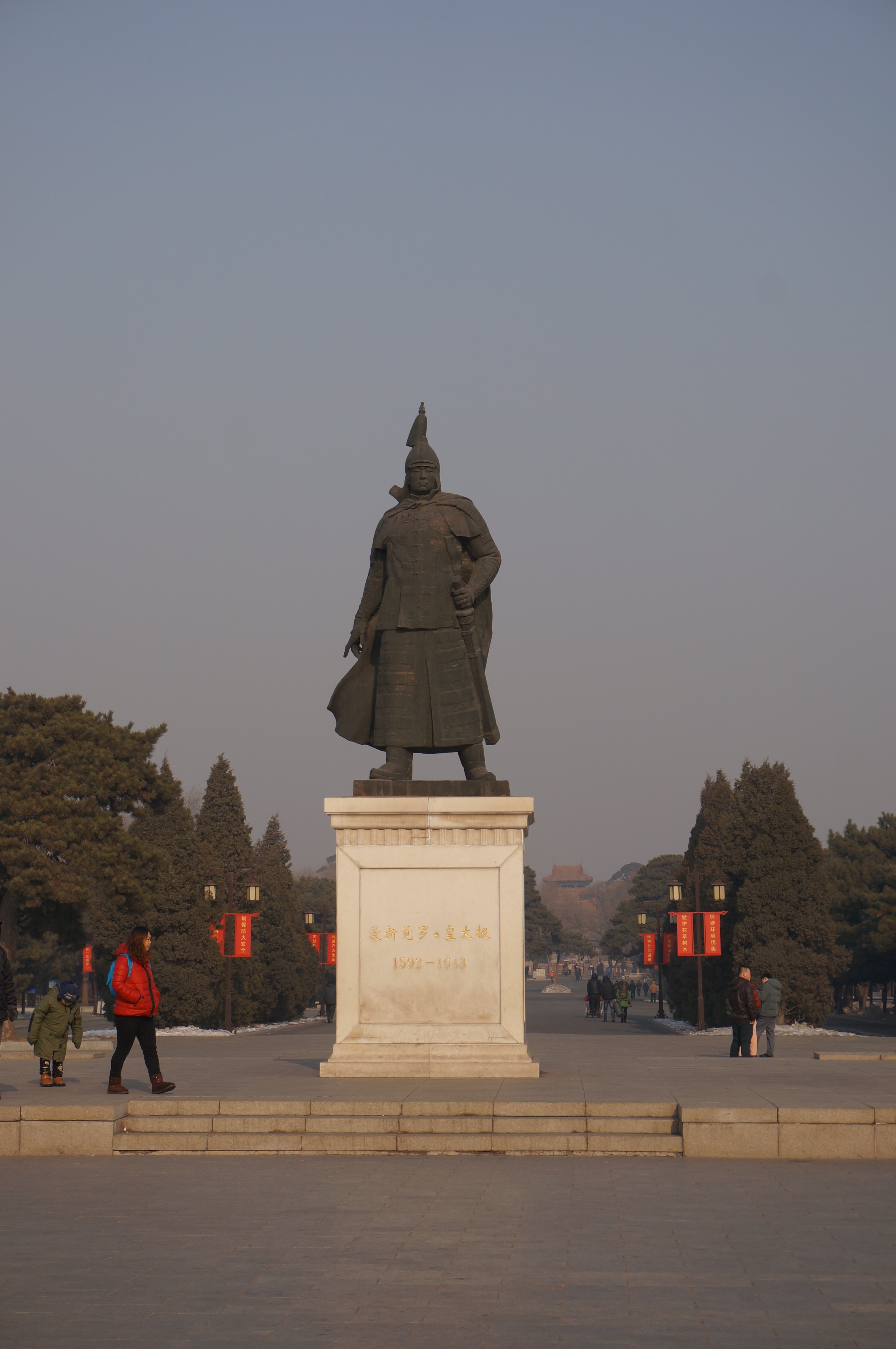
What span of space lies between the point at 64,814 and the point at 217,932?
851 cm

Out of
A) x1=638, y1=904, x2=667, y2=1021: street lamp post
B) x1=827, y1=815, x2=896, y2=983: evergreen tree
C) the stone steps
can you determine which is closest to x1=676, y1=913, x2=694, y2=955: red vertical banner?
x1=827, y1=815, x2=896, y2=983: evergreen tree

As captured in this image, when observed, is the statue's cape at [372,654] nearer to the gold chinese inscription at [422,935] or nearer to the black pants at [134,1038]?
the gold chinese inscription at [422,935]

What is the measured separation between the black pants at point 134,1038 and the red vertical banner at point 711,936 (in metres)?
23.5

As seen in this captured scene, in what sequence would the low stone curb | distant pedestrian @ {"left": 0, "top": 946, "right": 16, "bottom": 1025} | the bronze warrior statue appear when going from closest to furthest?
the low stone curb, distant pedestrian @ {"left": 0, "top": 946, "right": 16, "bottom": 1025}, the bronze warrior statue

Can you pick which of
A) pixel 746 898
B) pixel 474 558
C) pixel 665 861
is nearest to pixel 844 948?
pixel 746 898

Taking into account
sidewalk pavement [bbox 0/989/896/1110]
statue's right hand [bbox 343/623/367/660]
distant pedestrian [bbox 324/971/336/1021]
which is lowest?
distant pedestrian [bbox 324/971/336/1021]

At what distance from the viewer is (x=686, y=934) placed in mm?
32438

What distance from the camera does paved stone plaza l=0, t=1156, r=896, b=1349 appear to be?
4.89m

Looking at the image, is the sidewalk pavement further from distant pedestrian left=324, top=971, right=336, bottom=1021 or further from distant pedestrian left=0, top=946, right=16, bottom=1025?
distant pedestrian left=324, top=971, right=336, bottom=1021

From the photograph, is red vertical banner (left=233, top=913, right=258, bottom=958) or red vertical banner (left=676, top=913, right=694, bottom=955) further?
red vertical banner (left=233, top=913, right=258, bottom=958)

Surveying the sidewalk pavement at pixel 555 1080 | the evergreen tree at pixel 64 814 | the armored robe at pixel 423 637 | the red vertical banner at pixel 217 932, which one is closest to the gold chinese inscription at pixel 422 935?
the sidewalk pavement at pixel 555 1080

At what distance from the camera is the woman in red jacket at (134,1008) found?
10.4 metres

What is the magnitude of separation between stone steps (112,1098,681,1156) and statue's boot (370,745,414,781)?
3.66 metres

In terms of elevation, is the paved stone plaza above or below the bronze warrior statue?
below
